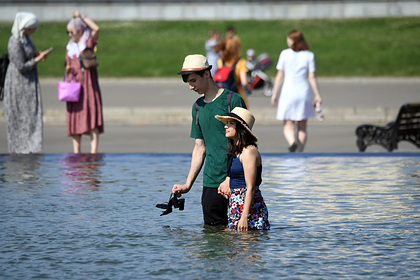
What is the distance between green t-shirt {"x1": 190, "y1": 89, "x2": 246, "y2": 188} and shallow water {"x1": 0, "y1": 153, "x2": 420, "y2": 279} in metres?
0.43

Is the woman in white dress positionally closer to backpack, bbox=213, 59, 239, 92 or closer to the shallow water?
backpack, bbox=213, 59, 239, 92

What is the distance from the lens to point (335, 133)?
15.7m

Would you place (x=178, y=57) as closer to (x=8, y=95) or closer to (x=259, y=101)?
(x=259, y=101)

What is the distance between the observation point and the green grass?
32438 mm

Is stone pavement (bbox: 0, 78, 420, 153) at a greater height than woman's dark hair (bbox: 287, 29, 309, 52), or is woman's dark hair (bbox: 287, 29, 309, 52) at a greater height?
woman's dark hair (bbox: 287, 29, 309, 52)

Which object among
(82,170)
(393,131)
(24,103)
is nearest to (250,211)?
(82,170)

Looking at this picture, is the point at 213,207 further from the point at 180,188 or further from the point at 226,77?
the point at 226,77

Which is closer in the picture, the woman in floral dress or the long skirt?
the woman in floral dress

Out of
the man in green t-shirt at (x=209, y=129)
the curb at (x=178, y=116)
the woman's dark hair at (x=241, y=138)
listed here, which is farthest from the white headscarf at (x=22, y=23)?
the curb at (x=178, y=116)

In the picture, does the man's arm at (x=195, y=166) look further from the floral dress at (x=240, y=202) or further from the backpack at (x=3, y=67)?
the backpack at (x=3, y=67)

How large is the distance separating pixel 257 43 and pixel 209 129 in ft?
97.8

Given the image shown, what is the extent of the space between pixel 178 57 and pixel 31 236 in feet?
93.0

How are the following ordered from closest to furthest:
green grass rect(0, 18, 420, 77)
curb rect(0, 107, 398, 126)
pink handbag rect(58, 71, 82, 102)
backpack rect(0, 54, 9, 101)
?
pink handbag rect(58, 71, 82, 102) → backpack rect(0, 54, 9, 101) → curb rect(0, 107, 398, 126) → green grass rect(0, 18, 420, 77)

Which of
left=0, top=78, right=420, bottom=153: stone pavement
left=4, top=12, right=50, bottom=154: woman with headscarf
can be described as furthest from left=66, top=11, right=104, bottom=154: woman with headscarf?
left=0, top=78, right=420, bottom=153: stone pavement
